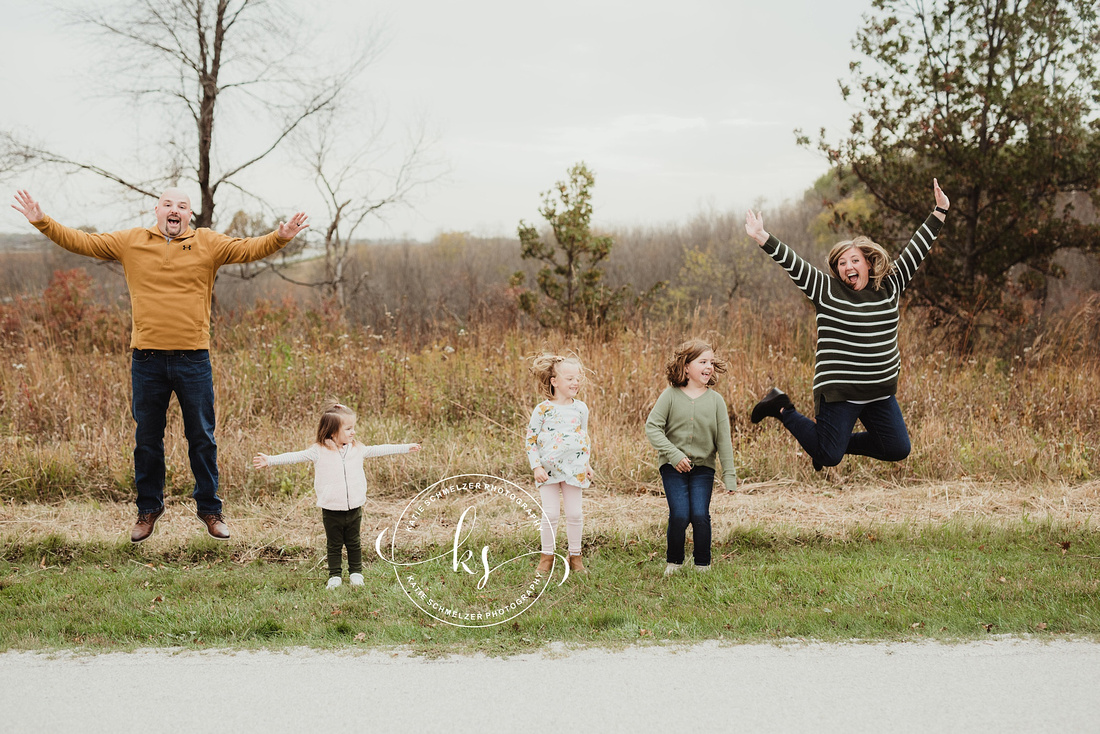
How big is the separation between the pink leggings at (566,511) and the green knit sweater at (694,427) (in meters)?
A: 0.57

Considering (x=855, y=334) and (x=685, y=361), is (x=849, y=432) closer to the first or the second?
(x=855, y=334)

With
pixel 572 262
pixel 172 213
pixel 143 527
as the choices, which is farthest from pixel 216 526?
pixel 572 262

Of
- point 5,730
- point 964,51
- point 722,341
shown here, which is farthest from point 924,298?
point 5,730

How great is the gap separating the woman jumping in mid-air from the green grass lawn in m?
0.81

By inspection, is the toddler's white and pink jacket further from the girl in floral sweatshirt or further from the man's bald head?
the man's bald head

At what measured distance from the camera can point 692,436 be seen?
503cm

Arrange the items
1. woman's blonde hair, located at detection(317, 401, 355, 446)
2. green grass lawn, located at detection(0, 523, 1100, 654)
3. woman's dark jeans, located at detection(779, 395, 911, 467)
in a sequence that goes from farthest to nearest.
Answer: woman's dark jeans, located at detection(779, 395, 911, 467)
woman's blonde hair, located at detection(317, 401, 355, 446)
green grass lawn, located at detection(0, 523, 1100, 654)

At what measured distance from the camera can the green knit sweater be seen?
5.02 meters

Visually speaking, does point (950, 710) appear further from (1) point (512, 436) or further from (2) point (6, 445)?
(2) point (6, 445)

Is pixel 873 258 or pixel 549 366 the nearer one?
pixel 549 366

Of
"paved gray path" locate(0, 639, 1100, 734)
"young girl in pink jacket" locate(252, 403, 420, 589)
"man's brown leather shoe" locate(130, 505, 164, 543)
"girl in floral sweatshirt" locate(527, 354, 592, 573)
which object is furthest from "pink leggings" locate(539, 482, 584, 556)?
"man's brown leather shoe" locate(130, 505, 164, 543)

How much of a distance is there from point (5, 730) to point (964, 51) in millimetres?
Answer: 14557

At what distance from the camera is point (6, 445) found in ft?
26.1

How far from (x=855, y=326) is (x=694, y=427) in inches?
48.4
